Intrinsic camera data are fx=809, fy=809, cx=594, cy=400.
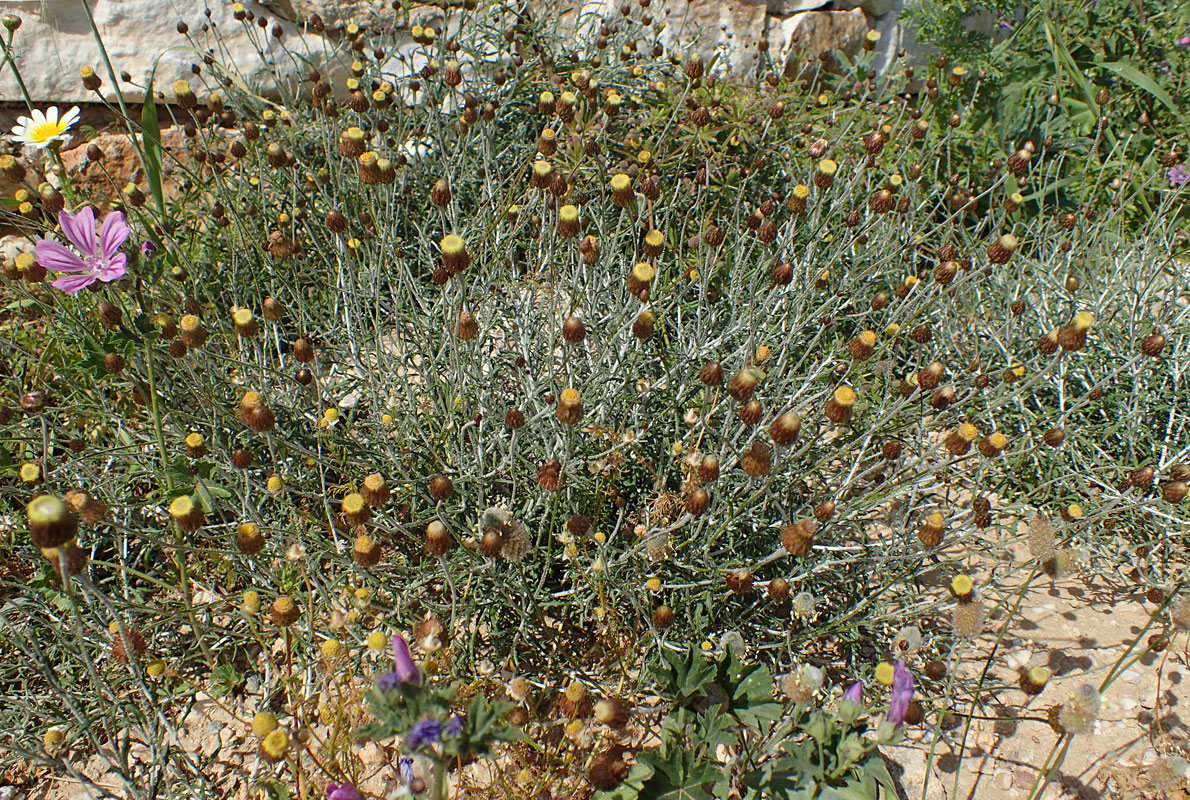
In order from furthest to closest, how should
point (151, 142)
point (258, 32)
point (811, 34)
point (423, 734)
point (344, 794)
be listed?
point (811, 34) → point (258, 32) → point (151, 142) → point (344, 794) → point (423, 734)

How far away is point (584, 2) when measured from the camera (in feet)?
16.1

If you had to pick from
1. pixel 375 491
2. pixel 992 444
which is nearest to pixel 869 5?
pixel 992 444

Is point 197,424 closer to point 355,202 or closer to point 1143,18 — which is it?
point 355,202

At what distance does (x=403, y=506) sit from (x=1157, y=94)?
4.22 metres

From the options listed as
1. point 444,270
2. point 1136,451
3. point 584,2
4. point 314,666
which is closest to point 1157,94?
point 1136,451

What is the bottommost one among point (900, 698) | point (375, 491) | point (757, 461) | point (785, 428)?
point (900, 698)

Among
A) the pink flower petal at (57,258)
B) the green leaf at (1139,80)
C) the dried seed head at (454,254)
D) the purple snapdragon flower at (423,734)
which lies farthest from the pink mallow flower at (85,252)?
the green leaf at (1139,80)

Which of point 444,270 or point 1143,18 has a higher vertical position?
point 1143,18

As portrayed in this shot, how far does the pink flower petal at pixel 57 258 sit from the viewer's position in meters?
2.32

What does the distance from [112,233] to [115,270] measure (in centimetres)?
22

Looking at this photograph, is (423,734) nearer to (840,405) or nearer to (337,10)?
(840,405)

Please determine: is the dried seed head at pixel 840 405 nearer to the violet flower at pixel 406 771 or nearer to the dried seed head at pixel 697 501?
the dried seed head at pixel 697 501

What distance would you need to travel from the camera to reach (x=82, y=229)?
2430 millimetres

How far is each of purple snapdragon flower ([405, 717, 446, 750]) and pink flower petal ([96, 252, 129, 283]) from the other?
1.60m
